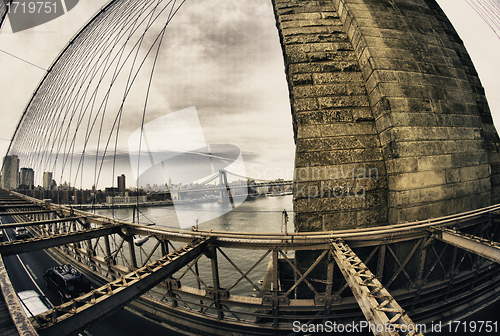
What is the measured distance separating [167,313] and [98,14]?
28.5m

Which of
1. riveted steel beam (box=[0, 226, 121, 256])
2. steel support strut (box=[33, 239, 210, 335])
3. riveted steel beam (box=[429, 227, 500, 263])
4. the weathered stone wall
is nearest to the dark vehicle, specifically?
riveted steel beam (box=[0, 226, 121, 256])

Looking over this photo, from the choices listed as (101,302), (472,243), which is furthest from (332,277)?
(101,302)

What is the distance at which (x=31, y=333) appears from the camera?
201cm

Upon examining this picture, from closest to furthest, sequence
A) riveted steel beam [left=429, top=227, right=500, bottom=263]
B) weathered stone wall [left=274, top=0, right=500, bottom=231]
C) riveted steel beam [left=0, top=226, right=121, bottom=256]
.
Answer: riveted steel beam [left=429, top=227, right=500, bottom=263] → riveted steel beam [left=0, top=226, right=121, bottom=256] → weathered stone wall [left=274, top=0, right=500, bottom=231]

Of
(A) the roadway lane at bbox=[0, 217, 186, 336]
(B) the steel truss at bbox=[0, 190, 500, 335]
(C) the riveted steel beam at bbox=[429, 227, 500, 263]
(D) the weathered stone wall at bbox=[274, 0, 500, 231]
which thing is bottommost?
(A) the roadway lane at bbox=[0, 217, 186, 336]

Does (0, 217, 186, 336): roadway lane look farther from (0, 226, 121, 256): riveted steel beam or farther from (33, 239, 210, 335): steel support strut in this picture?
(33, 239, 210, 335): steel support strut

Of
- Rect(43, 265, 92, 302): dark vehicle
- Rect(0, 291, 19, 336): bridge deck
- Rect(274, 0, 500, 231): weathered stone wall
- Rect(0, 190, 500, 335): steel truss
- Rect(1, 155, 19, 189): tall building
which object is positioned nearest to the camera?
Rect(0, 291, 19, 336): bridge deck

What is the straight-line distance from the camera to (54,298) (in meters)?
10.3

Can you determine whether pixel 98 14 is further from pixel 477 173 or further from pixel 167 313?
pixel 477 173

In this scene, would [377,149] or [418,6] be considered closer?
[377,149]

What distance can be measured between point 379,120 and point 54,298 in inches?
706

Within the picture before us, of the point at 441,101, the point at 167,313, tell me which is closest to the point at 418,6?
the point at 441,101

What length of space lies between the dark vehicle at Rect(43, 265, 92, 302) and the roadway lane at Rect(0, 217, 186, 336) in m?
0.89

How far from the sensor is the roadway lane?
263 inches
